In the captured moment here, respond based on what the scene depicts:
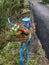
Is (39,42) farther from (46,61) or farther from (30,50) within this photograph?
(46,61)

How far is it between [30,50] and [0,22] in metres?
1.65

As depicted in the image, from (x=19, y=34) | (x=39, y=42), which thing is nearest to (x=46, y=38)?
(x=39, y=42)

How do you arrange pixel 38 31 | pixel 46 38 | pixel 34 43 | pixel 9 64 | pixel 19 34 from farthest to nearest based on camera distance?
pixel 38 31 < pixel 46 38 < pixel 34 43 < pixel 9 64 < pixel 19 34

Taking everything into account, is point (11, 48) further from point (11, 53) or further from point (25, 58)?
point (25, 58)

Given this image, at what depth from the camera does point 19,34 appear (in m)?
5.39

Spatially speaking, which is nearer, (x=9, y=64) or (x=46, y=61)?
(x=9, y=64)

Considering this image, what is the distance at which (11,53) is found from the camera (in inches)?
271

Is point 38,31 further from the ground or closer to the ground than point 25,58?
closer to the ground

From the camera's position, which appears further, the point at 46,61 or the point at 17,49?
the point at 17,49

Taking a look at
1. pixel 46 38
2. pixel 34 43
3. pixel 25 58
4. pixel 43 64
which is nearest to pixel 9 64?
pixel 25 58

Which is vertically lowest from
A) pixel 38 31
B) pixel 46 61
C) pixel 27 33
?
pixel 38 31

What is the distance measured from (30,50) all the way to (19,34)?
1985 millimetres

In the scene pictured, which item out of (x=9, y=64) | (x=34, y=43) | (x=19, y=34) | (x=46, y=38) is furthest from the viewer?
(x=46, y=38)

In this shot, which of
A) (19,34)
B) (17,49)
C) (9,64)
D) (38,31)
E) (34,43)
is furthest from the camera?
(38,31)
